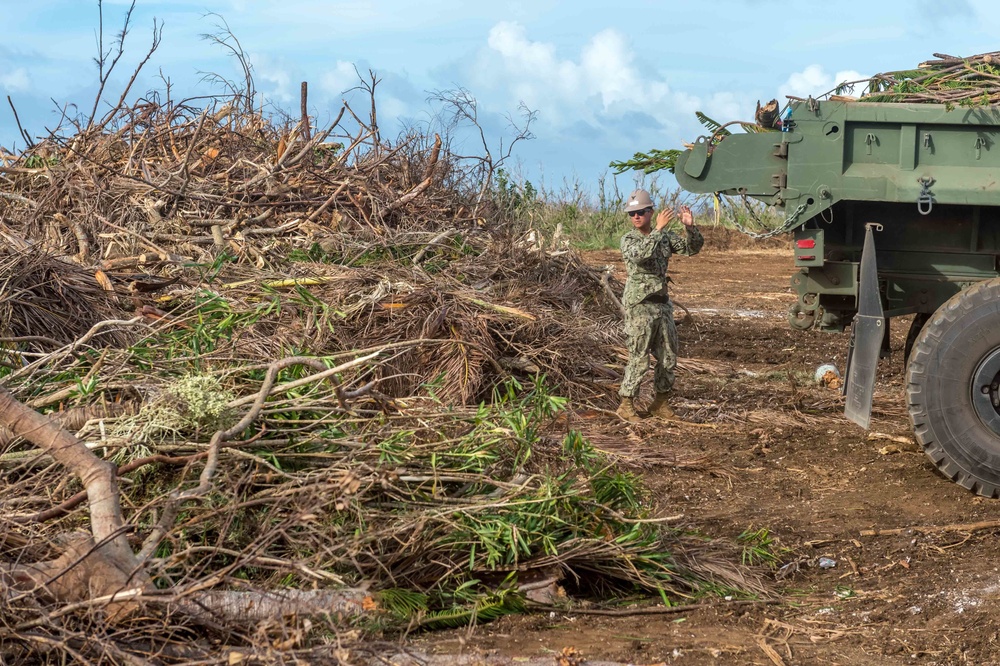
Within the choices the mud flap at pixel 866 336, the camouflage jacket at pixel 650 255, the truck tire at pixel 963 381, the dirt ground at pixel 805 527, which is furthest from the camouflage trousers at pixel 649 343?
the truck tire at pixel 963 381

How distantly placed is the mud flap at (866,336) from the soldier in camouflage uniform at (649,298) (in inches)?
61.3

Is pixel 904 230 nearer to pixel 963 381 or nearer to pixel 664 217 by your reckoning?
pixel 963 381

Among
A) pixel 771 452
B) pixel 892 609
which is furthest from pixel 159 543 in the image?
pixel 771 452

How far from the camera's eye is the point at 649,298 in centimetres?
759

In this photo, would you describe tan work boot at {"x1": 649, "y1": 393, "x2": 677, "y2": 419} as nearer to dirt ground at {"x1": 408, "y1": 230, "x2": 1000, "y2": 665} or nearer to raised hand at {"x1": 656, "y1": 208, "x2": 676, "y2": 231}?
dirt ground at {"x1": 408, "y1": 230, "x2": 1000, "y2": 665}

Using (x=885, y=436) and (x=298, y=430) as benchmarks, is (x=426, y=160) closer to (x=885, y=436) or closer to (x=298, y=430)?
(x=885, y=436)

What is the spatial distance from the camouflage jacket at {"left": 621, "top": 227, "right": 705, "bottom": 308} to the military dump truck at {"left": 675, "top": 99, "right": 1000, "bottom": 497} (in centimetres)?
100

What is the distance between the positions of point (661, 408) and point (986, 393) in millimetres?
2706

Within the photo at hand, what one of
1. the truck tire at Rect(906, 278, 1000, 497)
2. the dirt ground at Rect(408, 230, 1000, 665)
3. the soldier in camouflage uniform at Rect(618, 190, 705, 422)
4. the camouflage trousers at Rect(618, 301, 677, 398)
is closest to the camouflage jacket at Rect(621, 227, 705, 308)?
the soldier in camouflage uniform at Rect(618, 190, 705, 422)

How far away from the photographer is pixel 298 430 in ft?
14.3

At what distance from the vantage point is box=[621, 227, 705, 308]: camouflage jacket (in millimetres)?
7371

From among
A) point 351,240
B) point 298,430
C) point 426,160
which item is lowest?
point 298,430

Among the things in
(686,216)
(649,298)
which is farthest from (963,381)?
(649,298)

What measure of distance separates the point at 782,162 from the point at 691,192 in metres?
0.57
